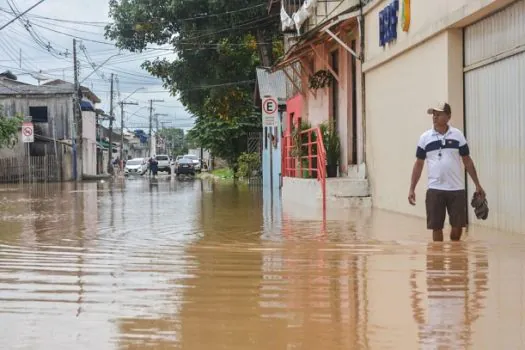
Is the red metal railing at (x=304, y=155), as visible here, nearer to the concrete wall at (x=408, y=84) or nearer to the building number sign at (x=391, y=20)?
the concrete wall at (x=408, y=84)

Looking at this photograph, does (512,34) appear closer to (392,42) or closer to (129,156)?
(392,42)

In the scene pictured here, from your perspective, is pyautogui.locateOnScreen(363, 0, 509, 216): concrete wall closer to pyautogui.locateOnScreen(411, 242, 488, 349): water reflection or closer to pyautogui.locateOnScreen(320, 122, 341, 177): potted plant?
pyautogui.locateOnScreen(320, 122, 341, 177): potted plant


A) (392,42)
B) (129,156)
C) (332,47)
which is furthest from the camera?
(129,156)

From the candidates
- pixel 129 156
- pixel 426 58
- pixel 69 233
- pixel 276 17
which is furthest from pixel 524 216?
pixel 129 156

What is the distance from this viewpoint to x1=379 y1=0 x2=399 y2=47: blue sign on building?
1255cm

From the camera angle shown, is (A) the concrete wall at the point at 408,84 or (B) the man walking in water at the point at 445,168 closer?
(B) the man walking in water at the point at 445,168

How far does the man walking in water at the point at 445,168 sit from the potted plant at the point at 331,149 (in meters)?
8.15

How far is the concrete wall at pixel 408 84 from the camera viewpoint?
1009 cm

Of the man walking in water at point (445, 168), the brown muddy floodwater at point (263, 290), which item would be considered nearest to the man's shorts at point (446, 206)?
the man walking in water at point (445, 168)

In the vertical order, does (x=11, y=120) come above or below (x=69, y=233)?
above

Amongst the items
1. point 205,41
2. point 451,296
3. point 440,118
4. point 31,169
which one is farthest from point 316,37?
point 31,169

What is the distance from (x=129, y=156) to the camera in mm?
115938

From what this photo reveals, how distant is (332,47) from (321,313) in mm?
13559

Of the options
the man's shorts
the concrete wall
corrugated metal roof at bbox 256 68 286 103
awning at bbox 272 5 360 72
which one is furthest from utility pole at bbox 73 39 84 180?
the man's shorts
